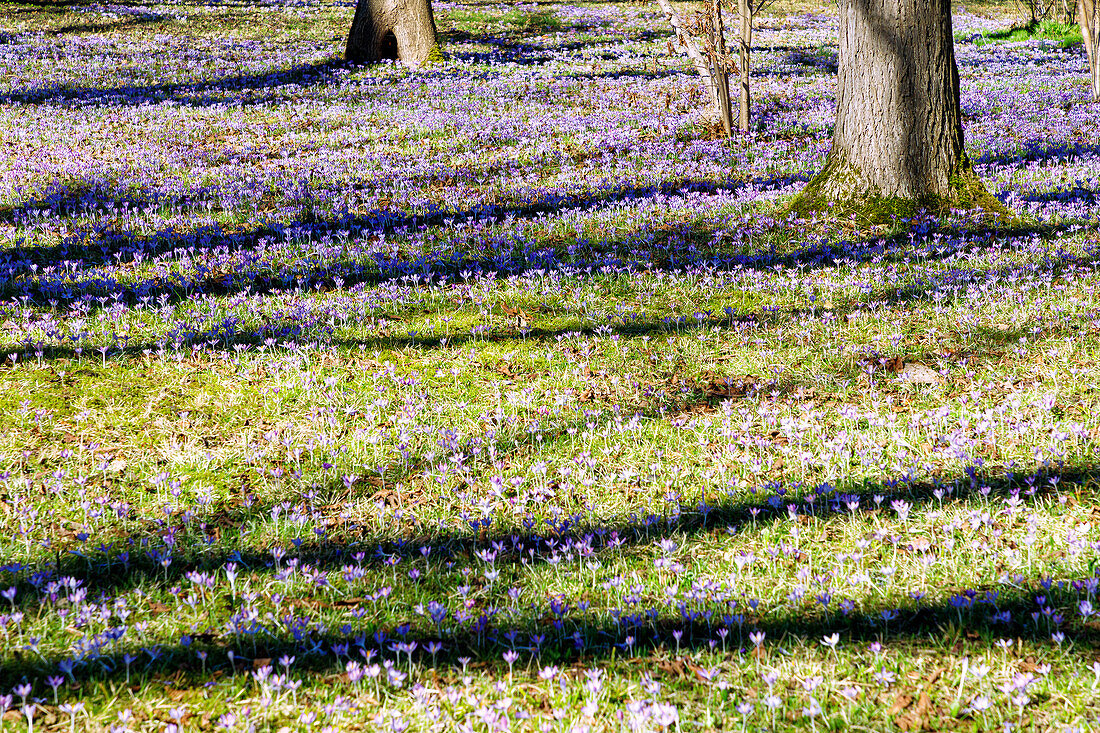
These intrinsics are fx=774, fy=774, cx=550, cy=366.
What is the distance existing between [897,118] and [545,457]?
22.7 feet

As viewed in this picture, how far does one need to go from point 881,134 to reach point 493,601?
801 cm

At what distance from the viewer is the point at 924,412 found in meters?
5.04

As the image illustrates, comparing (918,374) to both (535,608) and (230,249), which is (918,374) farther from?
(230,249)

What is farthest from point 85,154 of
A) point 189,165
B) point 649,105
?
point 649,105

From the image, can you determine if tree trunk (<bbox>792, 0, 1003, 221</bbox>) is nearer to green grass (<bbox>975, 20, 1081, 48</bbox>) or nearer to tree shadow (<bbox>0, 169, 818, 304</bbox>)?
tree shadow (<bbox>0, 169, 818, 304</bbox>)

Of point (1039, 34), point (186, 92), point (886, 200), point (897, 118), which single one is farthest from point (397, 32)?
point (1039, 34)

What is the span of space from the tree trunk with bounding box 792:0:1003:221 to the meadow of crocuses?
588 mm

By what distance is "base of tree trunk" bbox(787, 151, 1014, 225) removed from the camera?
938 cm

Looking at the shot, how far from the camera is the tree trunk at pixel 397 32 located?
2419 centimetres

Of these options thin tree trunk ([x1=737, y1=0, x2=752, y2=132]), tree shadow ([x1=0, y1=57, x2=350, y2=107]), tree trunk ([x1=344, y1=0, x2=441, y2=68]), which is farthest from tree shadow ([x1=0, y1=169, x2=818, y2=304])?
tree trunk ([x1=344, y1=0, x2=441, y2=68])

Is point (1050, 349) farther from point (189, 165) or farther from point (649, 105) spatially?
point (649, 105)

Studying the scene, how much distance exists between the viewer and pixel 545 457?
4.88m

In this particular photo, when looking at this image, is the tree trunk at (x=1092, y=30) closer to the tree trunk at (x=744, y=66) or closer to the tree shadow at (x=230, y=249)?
the tree trunk at (x=744, y=66)

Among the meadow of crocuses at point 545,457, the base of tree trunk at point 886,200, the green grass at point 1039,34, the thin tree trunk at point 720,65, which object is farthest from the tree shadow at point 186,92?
the green grass at point 1039,34
